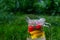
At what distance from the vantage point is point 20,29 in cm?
362

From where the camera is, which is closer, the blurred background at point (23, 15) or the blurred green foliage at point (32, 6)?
the blurred background at point (23, 15)

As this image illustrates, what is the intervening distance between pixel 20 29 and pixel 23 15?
0.53 metres

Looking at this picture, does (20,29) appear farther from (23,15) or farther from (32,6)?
(32,6)

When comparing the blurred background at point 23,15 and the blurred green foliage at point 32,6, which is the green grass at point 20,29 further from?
the blurred green foliage at point 32,6

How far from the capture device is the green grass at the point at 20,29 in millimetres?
3457

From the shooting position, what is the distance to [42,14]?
4219 mm

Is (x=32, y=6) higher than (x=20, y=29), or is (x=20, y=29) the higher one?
(x=32, y=6)

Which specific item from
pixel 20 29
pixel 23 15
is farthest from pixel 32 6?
pixel 20 29

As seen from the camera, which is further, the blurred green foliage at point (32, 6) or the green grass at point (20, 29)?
the blurred green foliage at point (32, 6)

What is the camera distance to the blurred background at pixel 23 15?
3512 mm

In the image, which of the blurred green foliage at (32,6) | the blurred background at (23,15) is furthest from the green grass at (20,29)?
the blurred green foliage at (32,6)

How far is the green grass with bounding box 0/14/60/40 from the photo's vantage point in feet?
11.3

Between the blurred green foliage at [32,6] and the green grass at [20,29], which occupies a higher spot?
the blurred green foliage at [32,6]

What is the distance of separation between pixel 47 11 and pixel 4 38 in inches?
42.3
